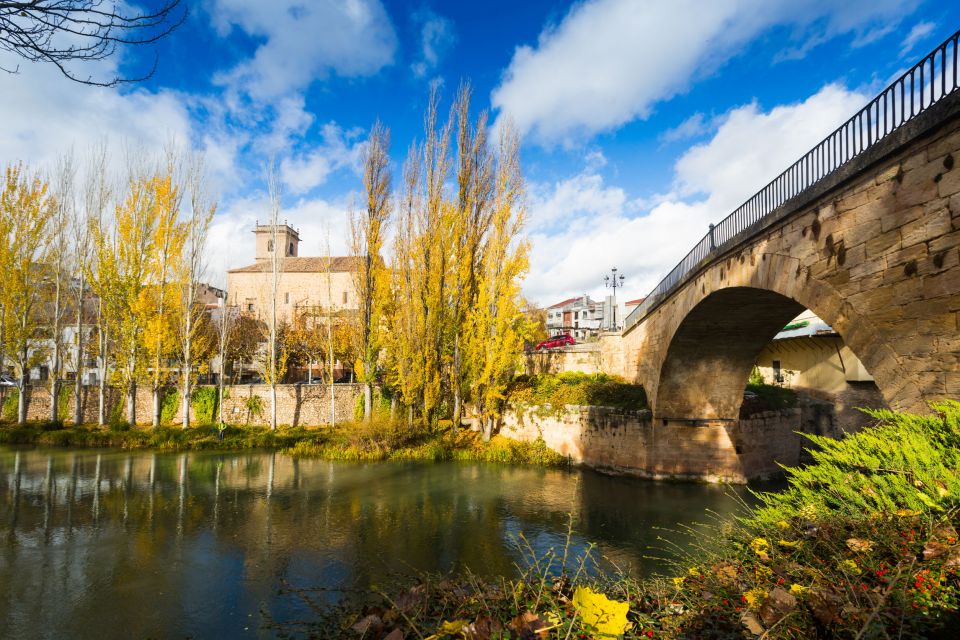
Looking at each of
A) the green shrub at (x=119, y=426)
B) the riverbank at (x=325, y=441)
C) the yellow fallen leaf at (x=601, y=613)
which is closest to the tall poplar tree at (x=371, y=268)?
→ the riverbank at (x=325, y=441)

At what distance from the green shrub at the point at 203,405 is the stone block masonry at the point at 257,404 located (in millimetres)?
478

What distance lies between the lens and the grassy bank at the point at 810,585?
2043mm

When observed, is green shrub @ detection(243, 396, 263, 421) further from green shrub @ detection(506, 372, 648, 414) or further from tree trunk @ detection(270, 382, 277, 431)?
green shrub @ detection(506, 372, 648, 414)

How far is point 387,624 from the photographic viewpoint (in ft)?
8.49

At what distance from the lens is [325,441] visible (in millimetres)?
17844

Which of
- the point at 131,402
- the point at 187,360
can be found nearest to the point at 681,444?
the point at 187,360

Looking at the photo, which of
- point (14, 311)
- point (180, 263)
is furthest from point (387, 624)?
point (14, 311)

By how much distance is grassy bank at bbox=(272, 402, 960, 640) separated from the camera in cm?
204

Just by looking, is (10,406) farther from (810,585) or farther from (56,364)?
(810,585)

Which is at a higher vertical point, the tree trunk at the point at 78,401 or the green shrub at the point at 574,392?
the green shrub at the point at 574,392

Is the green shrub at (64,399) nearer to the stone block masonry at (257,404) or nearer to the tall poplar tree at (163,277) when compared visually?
the stone block masonry at (257,404)

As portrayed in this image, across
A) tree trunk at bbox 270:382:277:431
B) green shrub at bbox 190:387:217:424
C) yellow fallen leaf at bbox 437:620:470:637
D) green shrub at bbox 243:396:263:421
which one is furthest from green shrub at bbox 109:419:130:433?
yellow fallen leaf at bbox 437:620:470:637

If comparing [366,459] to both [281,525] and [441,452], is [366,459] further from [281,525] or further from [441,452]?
[281,525]

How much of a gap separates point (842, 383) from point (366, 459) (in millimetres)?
16671
